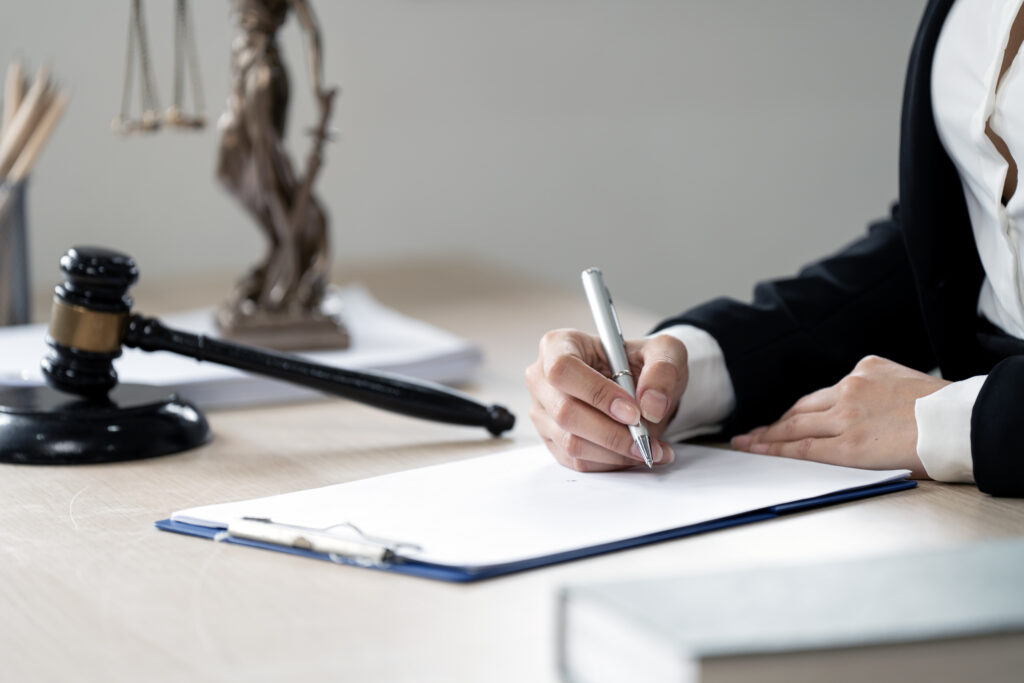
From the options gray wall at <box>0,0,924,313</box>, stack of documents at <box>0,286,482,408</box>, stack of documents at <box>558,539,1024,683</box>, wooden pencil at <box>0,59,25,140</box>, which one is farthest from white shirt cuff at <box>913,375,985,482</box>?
gray wall at <box>0,0,924,313</box>

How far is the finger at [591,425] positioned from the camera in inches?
34.1

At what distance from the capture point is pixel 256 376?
1172 mm

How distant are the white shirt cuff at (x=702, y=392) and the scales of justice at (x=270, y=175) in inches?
18.8

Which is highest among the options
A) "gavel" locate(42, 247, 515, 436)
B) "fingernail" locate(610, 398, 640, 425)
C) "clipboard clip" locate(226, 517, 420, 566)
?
"fingernail" locate(610, 398, 640, 425)

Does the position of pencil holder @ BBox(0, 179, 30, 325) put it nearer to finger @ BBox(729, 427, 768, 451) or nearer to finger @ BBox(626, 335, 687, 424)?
finger @ BBox(626, 335, 687, 424)

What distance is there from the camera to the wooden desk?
0.58 metres

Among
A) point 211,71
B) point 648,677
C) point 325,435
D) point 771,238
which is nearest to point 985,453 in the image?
point 648,677

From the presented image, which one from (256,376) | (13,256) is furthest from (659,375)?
(13,256)

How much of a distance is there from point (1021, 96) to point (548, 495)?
446 millimetres

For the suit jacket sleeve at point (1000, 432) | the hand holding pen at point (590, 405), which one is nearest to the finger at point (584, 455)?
the hand holding pen at point (590, 405)

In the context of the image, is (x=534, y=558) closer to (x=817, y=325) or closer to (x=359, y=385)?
(x=359, y=385)

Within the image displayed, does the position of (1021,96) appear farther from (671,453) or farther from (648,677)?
(648,677)

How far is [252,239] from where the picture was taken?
7.26 ft

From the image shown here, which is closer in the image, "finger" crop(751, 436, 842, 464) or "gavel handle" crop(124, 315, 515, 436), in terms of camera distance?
"finger" crop(751, 436, 842, 464)
